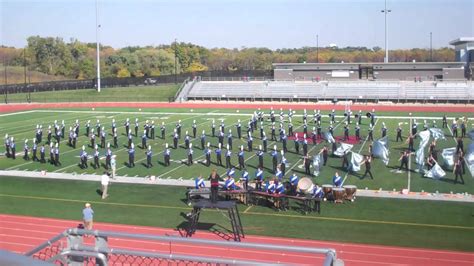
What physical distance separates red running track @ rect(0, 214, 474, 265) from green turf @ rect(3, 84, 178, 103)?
36175mm

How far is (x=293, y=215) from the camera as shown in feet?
44.1

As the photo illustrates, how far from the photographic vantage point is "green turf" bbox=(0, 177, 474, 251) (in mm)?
11673

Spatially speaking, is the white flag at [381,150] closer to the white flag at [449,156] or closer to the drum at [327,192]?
the white flag at [449,156]

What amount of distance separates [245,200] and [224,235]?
2607 mm

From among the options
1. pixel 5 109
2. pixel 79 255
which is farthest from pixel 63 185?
pixel 5 109

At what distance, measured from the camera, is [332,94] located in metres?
46.4

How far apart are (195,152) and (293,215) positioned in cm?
944

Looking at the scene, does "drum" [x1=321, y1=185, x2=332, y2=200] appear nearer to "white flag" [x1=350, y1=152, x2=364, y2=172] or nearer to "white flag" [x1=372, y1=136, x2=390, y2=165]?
"white flag" [x1=350, y1=152, x2=364, y2=172]

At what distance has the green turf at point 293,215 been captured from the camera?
11.7 meters

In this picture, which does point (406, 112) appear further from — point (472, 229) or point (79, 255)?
point (79, 255)

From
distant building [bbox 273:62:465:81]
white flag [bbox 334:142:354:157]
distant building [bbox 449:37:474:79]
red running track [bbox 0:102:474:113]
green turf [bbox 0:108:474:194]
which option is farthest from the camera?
distant building [bbox 449:37:474:79]

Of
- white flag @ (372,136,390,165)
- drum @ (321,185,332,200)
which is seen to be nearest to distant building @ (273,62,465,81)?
white flag @ (372,136,390,165)

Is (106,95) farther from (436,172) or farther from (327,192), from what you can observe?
(327,192)

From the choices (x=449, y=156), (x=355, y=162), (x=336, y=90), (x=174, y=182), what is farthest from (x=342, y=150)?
(x=336, y=90)
